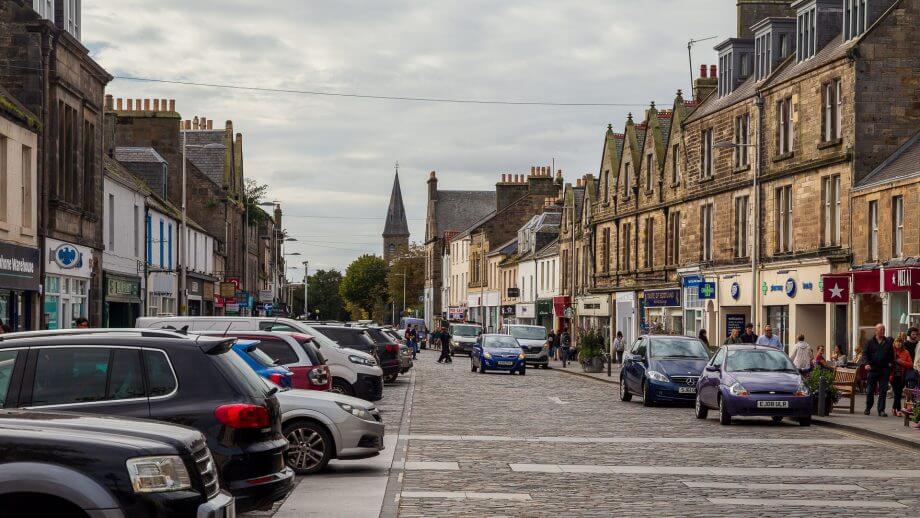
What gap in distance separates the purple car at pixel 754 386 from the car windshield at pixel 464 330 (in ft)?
160

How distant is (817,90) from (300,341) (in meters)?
25.1

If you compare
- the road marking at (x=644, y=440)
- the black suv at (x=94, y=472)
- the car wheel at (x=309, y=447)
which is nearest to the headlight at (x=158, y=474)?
the black suv at (x=94, y=472)

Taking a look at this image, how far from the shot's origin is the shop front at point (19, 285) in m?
27.4

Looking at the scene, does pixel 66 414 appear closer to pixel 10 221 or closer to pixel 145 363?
pixel 145 363

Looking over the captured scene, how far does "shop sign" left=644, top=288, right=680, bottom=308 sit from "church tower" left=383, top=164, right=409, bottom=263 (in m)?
132

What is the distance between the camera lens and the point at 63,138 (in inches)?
1299

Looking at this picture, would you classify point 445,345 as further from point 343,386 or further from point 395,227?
point 395,227

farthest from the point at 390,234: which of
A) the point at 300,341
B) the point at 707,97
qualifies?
the point at 300,341

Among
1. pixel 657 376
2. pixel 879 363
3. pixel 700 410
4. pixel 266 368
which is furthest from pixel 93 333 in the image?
pixel 657 376

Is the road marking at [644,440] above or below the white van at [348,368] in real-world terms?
below

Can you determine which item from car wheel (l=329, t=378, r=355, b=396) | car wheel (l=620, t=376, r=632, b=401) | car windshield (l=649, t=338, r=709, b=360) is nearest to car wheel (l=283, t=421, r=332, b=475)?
car wheel (l=329, t=378, r=355, b=396)

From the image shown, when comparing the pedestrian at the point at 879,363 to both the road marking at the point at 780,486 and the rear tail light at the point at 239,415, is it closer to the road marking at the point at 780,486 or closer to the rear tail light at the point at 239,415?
the road marking at the point at 780,486

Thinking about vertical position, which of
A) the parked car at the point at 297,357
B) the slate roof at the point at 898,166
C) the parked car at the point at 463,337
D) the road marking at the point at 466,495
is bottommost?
the parked car at the point at 463,337

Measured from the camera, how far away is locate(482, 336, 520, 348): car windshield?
4769 centimetres
